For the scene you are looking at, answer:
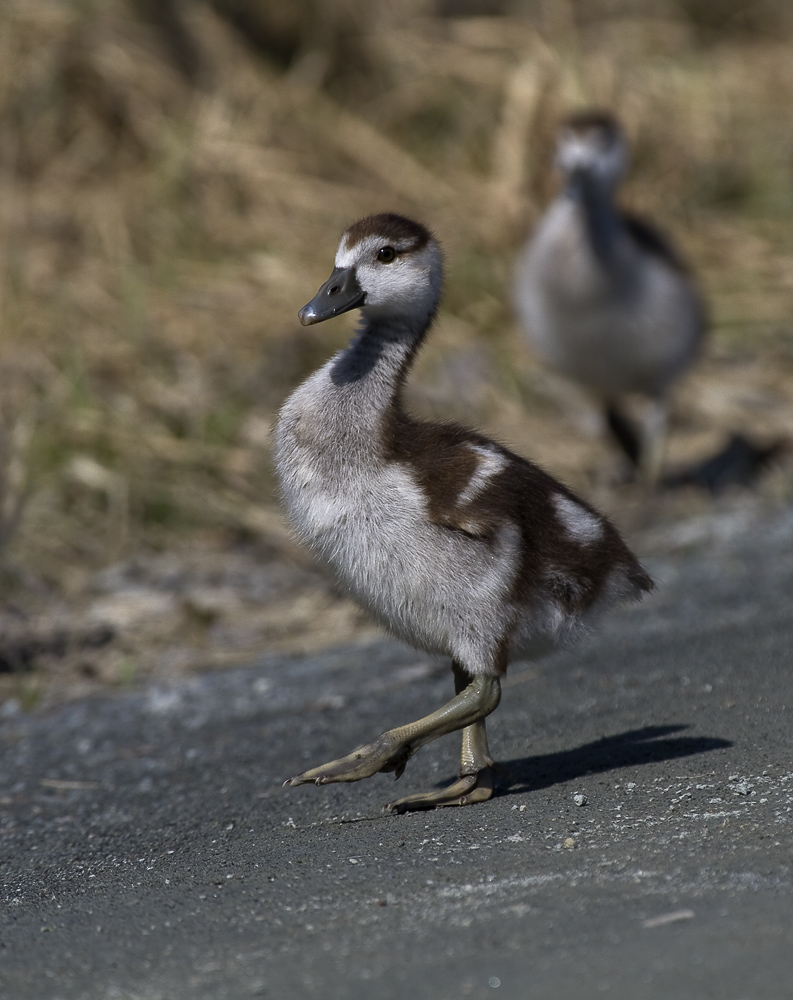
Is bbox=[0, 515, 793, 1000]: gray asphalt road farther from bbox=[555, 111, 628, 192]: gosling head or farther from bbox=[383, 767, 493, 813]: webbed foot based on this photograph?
bbox=[555, 111, 628, 192]: gosling head

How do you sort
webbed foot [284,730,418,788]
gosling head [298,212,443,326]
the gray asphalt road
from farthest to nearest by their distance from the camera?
1. gosling head [298,212,443,326]
2. webbed foot [284,730,418,788]
3. the gray asphalt road

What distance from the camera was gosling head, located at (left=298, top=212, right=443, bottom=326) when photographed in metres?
4.22

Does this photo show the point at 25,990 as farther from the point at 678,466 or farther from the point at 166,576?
the point at 678,466

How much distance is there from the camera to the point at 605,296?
9141 millimetres

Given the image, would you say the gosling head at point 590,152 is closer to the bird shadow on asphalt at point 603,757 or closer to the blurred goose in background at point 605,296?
the blurred goose in background at point 605,296

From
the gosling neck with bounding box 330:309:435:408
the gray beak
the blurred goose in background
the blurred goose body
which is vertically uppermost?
the blurred goose in background

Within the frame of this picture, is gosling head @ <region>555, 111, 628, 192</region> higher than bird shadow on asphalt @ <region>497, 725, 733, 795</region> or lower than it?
higher

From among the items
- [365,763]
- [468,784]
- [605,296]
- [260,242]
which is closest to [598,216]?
[605,296]

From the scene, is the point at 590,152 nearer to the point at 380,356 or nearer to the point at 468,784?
the point at 380,356

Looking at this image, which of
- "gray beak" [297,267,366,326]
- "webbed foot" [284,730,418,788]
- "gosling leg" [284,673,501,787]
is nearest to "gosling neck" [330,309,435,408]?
"gray beak" [297,267,366,326]

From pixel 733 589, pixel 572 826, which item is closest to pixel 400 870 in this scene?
pixel 572 826

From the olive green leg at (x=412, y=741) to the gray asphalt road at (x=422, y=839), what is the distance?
14 centimetres

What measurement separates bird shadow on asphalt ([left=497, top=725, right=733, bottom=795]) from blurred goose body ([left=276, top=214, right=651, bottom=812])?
16 centimetres

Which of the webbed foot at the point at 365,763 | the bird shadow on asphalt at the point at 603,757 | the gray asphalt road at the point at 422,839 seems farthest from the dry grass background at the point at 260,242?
the webbed foot at the point at 365,763
